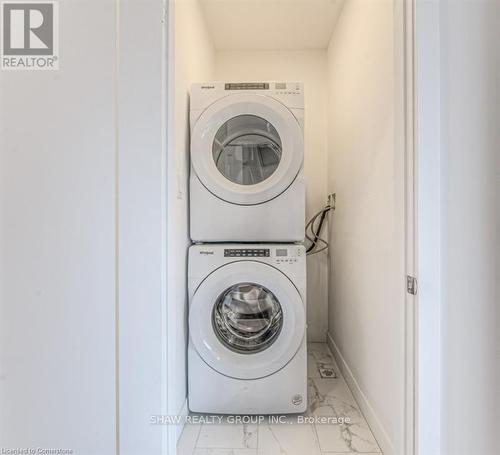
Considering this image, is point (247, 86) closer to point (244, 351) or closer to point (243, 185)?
point (243, 185)

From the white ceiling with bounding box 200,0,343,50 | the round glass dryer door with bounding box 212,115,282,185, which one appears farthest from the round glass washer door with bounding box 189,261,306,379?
the white ceiling with bounding box 200,0,343,50

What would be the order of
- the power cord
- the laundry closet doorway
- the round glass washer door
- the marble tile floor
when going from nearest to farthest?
1. the laundry closet doorway
2. the marble tile floor
3. the round glass washer door
4. the power cord

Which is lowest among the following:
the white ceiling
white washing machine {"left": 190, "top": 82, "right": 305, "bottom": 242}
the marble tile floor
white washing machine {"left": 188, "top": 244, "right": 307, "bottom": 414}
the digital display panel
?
the marble tile floor

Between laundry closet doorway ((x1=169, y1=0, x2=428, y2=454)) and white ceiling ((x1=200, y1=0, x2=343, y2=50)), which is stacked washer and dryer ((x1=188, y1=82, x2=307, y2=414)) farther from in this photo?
white ceiling ((x1=200, y1=0, x2=343, y2=50))

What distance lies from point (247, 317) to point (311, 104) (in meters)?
1.77

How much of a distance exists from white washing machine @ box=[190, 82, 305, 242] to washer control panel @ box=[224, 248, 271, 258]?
10 cm

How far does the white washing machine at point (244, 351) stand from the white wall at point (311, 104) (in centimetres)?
97

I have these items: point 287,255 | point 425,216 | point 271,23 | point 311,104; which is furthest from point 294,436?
point 271,23

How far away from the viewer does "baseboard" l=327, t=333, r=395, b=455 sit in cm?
122

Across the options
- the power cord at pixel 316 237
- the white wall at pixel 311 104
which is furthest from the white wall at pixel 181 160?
the power cord at pixel 316 237

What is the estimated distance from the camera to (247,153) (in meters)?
1.72

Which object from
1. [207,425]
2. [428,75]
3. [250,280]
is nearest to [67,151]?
[250,280]

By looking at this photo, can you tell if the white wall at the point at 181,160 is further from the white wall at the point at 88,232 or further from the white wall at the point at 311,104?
the white wall at the point at 311,104

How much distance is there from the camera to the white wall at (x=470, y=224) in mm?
744
